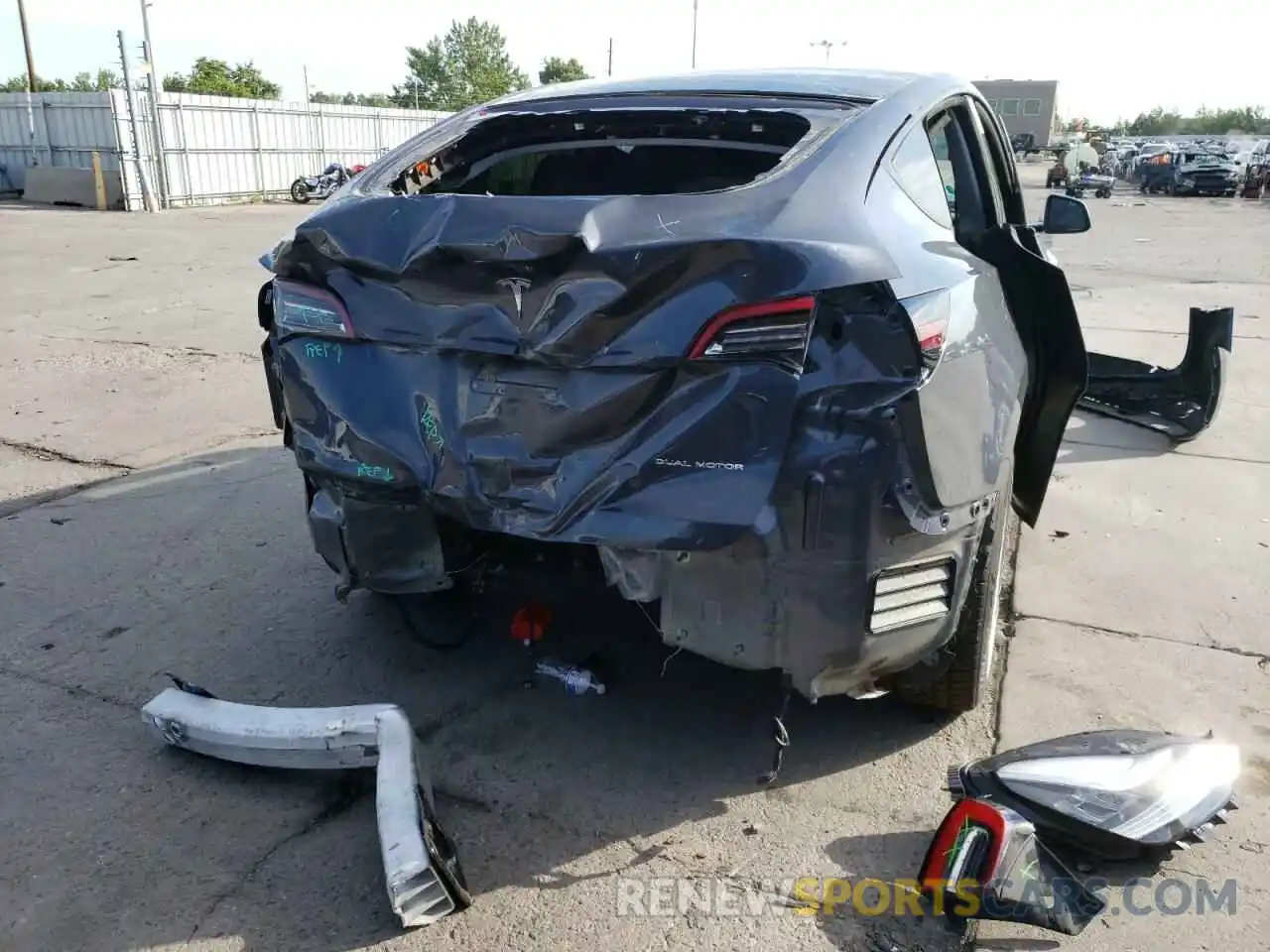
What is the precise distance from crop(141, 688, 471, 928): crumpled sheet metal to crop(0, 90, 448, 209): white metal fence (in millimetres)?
24441

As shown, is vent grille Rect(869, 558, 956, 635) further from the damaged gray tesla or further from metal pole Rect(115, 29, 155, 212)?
metal pole Rect(115, 29, 155, 212)

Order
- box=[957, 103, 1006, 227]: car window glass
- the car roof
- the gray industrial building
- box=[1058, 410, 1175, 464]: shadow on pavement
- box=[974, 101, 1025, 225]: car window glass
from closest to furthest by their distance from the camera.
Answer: the car roof, box=[957, 103, 1006, 227]: car window glass, box=[974, 101, 1025, 225]: car window glass, box=[1058, 410, 1175, 464]: shadow on pavement, the gray industrial building

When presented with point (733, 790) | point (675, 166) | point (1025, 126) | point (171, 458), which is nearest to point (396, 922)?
point (733, 790)

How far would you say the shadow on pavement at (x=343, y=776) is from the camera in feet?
7.99

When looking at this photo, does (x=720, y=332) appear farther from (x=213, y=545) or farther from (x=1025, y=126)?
(x=1025, y=126)

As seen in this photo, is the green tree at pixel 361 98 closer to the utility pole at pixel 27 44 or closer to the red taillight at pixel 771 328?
the utility pole at pixel 27 44

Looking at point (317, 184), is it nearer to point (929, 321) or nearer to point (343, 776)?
point (343, 776)

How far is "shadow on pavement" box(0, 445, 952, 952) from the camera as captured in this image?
2.44m

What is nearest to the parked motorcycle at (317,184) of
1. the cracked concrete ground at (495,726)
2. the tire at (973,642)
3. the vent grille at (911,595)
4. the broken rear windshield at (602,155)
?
the cracked concrete ground at (495,726)

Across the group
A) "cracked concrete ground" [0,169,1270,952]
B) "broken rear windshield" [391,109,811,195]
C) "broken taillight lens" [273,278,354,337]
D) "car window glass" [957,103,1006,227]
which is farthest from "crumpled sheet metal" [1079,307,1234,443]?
"broken taillight lens" [273,278,354,337]

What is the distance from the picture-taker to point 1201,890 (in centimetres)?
245

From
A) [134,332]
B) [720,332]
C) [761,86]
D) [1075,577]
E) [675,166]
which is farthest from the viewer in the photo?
[134,332]

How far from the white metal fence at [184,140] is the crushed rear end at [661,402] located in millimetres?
24649

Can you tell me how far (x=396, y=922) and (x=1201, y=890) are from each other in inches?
74.0
